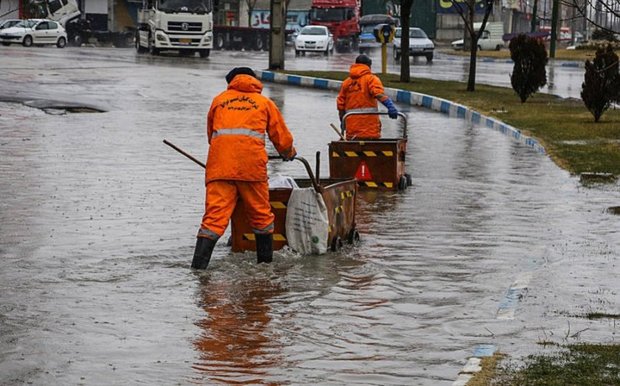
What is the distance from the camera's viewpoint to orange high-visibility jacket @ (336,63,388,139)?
54.5 ft

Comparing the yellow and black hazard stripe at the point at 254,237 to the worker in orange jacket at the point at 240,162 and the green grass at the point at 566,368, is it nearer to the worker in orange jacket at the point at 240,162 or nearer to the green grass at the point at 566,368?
the worker in orange jacket at the point at 240,162

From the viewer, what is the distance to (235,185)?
10.5m

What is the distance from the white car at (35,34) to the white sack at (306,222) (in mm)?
52242

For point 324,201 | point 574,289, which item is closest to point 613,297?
point 574,289

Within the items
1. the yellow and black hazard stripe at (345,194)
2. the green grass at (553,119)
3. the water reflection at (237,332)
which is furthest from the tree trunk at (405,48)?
the water reflection at (237,332)

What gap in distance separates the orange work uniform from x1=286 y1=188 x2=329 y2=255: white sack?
15.3 inches

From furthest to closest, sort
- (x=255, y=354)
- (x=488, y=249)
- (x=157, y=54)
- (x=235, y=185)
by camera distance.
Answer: (x=157, y=54) < (x=488, y=249) < (x=235, y=185) < (x=255, y=354)

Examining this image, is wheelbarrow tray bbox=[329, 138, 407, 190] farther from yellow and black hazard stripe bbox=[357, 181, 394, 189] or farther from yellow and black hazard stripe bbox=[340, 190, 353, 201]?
yellow and black hazard stripe bbox=[340, 190, 353, 201]

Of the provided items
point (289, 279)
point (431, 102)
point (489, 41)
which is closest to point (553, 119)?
point (431, 102)

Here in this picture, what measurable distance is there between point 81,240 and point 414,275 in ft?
9.73

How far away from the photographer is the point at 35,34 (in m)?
62.9

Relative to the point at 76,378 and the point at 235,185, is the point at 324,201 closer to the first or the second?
the point at 235,185

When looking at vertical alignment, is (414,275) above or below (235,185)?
below

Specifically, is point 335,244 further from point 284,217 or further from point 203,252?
point 203,252
